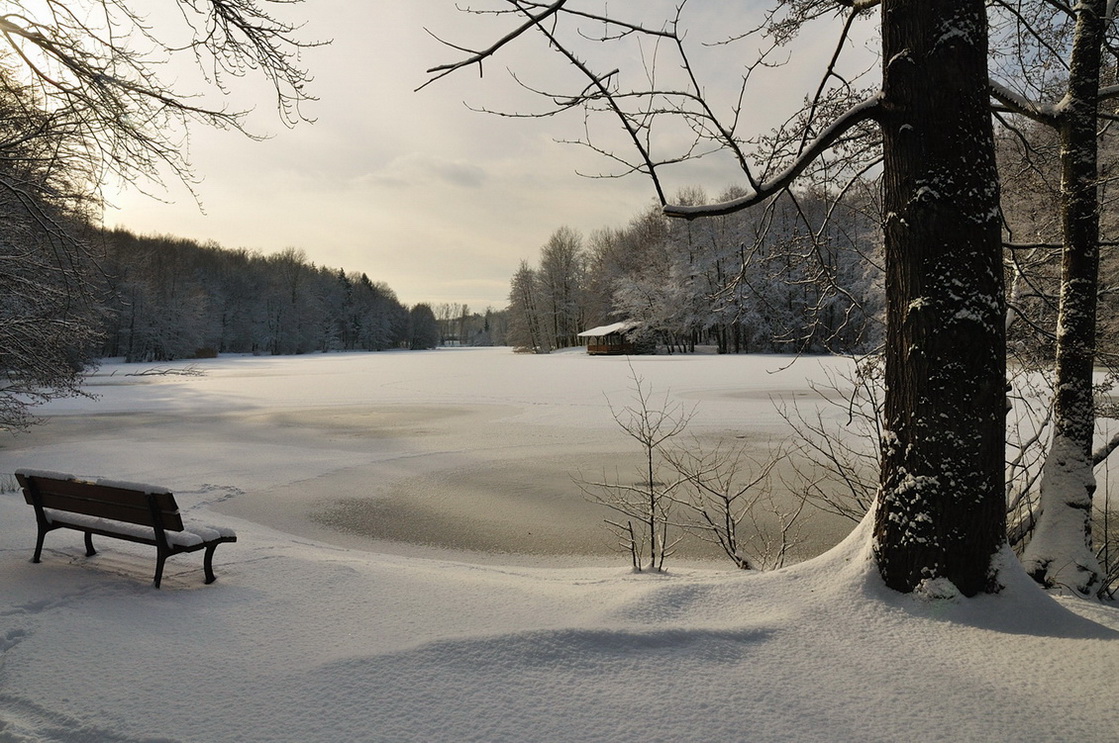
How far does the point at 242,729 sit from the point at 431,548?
4408mm

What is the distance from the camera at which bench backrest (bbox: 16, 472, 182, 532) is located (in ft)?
14.3

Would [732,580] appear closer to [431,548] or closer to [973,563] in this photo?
[973,563]

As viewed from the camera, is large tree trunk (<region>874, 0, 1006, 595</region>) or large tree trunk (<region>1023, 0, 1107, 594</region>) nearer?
large tree trunk (<region>874, 0, 1006, 595</region>)

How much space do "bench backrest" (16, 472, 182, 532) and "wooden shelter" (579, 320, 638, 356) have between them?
49.1m

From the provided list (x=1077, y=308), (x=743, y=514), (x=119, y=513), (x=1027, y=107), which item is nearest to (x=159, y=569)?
(x=119, y=513)

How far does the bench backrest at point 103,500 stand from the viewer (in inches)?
172

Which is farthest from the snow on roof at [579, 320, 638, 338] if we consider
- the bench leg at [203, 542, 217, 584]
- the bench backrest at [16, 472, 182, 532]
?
the bench leg at [203, 542, 217, 584]

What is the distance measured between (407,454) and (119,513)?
761 centimetres

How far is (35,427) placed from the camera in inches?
647

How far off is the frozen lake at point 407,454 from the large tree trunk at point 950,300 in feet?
11.0

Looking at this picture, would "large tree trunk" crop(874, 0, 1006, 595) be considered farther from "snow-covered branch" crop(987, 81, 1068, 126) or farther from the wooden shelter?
the wooden shelter

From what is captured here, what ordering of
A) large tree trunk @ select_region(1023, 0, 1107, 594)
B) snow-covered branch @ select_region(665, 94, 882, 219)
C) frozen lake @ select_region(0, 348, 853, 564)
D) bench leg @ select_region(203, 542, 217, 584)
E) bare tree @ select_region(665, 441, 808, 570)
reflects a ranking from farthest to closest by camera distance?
frozen lake @ select_region(0, 348, 853, 564), bare tree @ select_region(665, 441, 808, 570), bench leg @ select_region(203, 542, 217, 584), large tree trunk @ select_region(1023, 0, 1107, 594), snow-covered branch @ select_region(665, 94, 882, 219)

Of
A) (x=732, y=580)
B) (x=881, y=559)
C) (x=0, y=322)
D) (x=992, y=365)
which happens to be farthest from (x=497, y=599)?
(x=0, y=322)

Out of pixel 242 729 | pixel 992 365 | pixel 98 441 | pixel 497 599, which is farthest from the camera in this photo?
pixel 98 441
